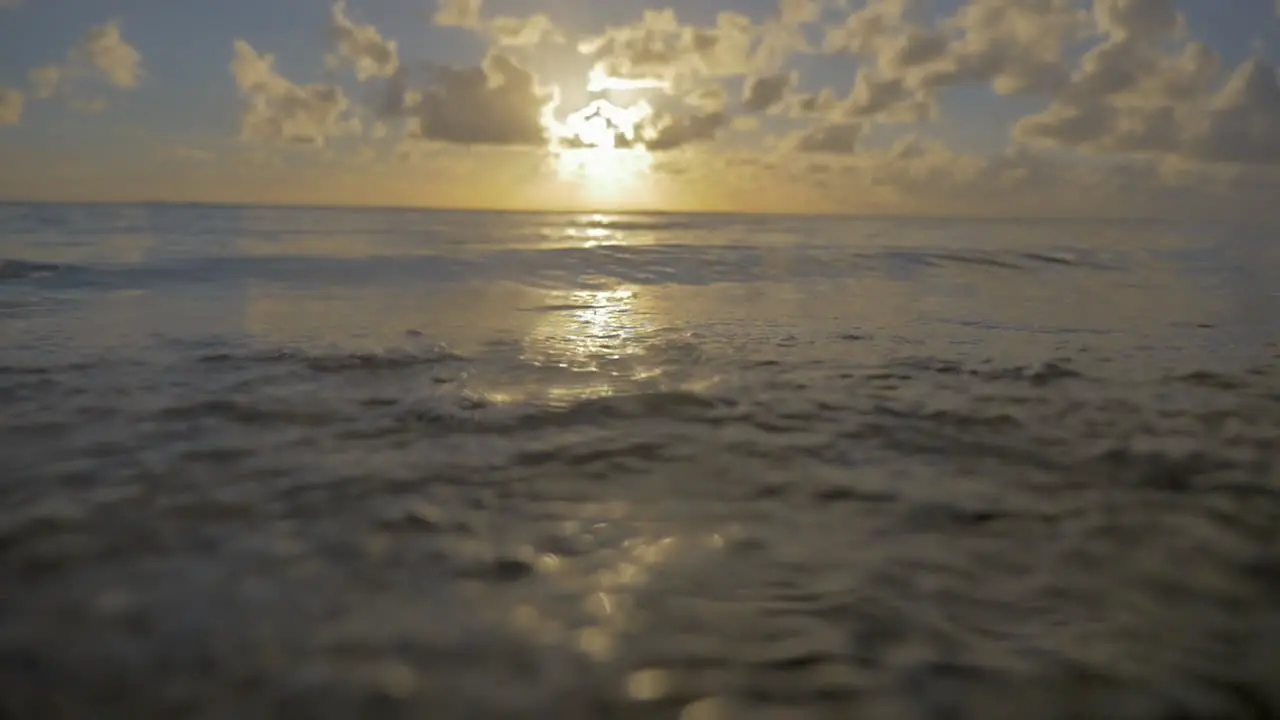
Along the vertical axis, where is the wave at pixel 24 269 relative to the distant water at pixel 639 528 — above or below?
above

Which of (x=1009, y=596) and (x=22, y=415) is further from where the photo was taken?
(x=22, y=415)

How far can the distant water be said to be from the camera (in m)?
2.88

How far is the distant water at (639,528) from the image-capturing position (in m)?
2.88

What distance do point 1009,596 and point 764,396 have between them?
360 cm

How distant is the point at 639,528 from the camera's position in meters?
4.18

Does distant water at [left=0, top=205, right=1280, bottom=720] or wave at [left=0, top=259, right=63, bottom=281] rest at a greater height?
wave at [left=0, top=259, right=63, bottom=281]

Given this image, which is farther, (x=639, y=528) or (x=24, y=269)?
(x=24, y=269)

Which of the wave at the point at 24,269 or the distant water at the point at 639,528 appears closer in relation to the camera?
the distant water at the point at 639,528

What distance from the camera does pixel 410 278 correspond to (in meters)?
19.6

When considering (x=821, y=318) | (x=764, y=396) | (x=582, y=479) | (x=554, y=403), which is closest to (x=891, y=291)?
(x=821, y=318)

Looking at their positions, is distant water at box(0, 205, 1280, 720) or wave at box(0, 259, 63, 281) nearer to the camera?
distant water at box(0, 205, 1280, 720)

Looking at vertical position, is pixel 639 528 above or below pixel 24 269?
below

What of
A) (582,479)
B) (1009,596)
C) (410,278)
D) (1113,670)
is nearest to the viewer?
(1113,670)

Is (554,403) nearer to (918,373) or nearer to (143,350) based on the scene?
(918,373)
